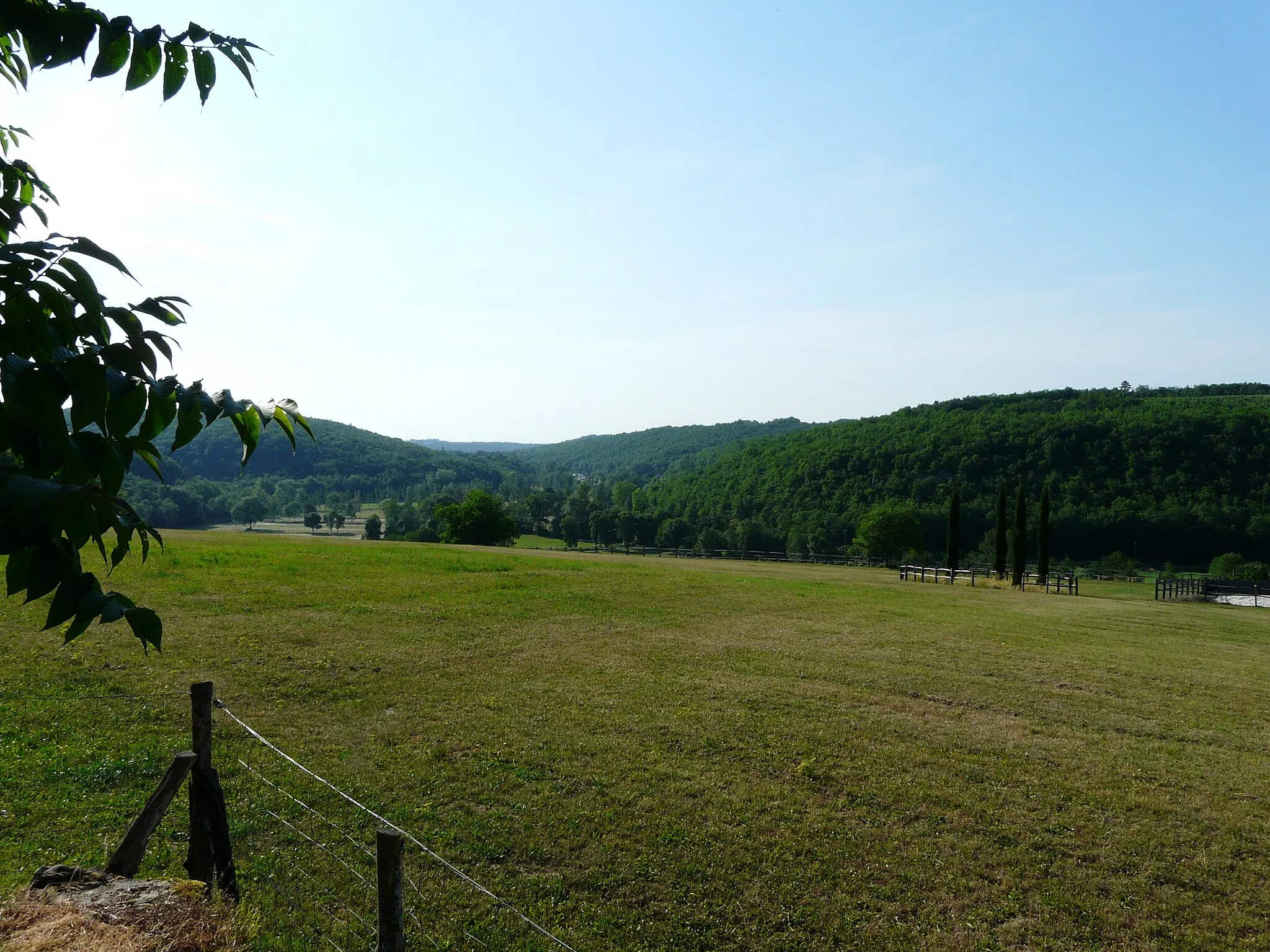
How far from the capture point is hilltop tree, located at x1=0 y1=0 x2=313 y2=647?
1.31 m

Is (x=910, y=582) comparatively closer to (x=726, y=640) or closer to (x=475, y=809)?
(x=726, y=640)

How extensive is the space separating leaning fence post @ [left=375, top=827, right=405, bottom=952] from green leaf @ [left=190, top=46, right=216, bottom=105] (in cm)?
341

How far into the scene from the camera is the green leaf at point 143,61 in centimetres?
185

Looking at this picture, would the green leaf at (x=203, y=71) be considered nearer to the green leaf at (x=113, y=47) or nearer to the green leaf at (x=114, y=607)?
the green leaf at (x=113, y=47)

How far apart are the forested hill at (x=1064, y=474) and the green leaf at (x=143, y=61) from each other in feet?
281

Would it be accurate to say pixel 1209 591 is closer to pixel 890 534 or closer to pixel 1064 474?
pixel 890 534

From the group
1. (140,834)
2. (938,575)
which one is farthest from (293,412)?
(938,575)

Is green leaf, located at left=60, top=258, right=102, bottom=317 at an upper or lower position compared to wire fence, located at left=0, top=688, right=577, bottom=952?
upper

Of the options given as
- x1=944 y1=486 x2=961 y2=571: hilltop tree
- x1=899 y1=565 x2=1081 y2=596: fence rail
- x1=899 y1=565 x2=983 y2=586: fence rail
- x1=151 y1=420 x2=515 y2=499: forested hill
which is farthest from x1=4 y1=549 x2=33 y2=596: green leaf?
x1=151 y1=420 x2=515 y2=499: forested hill

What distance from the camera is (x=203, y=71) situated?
193cm

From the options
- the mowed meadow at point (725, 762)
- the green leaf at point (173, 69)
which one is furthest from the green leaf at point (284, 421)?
the mowed meadow at point (725, 762)

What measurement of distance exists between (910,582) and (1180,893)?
36.5m

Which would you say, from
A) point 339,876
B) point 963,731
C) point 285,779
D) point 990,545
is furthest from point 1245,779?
point 990,545

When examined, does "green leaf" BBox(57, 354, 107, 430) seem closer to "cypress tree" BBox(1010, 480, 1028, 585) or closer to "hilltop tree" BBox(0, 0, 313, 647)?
"hilltop tree" BBox(0, 0, 313, 647)
